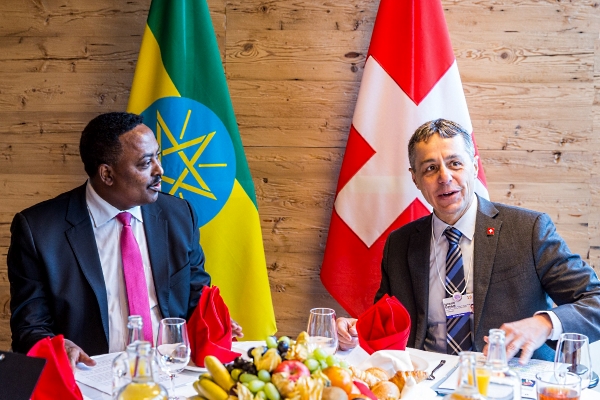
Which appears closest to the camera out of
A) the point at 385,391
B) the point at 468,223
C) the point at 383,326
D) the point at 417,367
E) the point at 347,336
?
the point at 385,391

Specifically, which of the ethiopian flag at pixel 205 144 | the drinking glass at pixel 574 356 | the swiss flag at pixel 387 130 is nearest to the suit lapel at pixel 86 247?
the ethiopian flag at pixel 205 144

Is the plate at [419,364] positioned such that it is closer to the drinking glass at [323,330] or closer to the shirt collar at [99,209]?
the drinking glass at [323,330]

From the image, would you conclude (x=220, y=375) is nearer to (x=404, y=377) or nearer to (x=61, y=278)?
(x=404, y=377)

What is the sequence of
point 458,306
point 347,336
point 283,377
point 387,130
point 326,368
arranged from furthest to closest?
point 387,130
point 458,306
point 347,336
point 326,368
point 283,377

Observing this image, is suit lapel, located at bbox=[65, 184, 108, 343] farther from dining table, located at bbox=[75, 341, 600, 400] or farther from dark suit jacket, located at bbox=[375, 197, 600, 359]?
Answer: dark suit jacket, located at bbox=[375, 197, 600, 359]

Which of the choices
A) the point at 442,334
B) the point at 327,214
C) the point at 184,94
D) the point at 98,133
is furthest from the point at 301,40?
the point at 442,334

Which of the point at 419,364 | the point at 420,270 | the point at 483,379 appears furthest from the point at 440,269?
the point at 483,379

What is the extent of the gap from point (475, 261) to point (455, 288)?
0.39 ft

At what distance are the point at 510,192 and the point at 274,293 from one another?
1.27 m

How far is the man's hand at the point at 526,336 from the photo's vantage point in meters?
1.84

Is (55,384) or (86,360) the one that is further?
(86,360)

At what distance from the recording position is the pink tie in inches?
91.5

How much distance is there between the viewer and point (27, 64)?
331cm

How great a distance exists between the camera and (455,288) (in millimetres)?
2258
